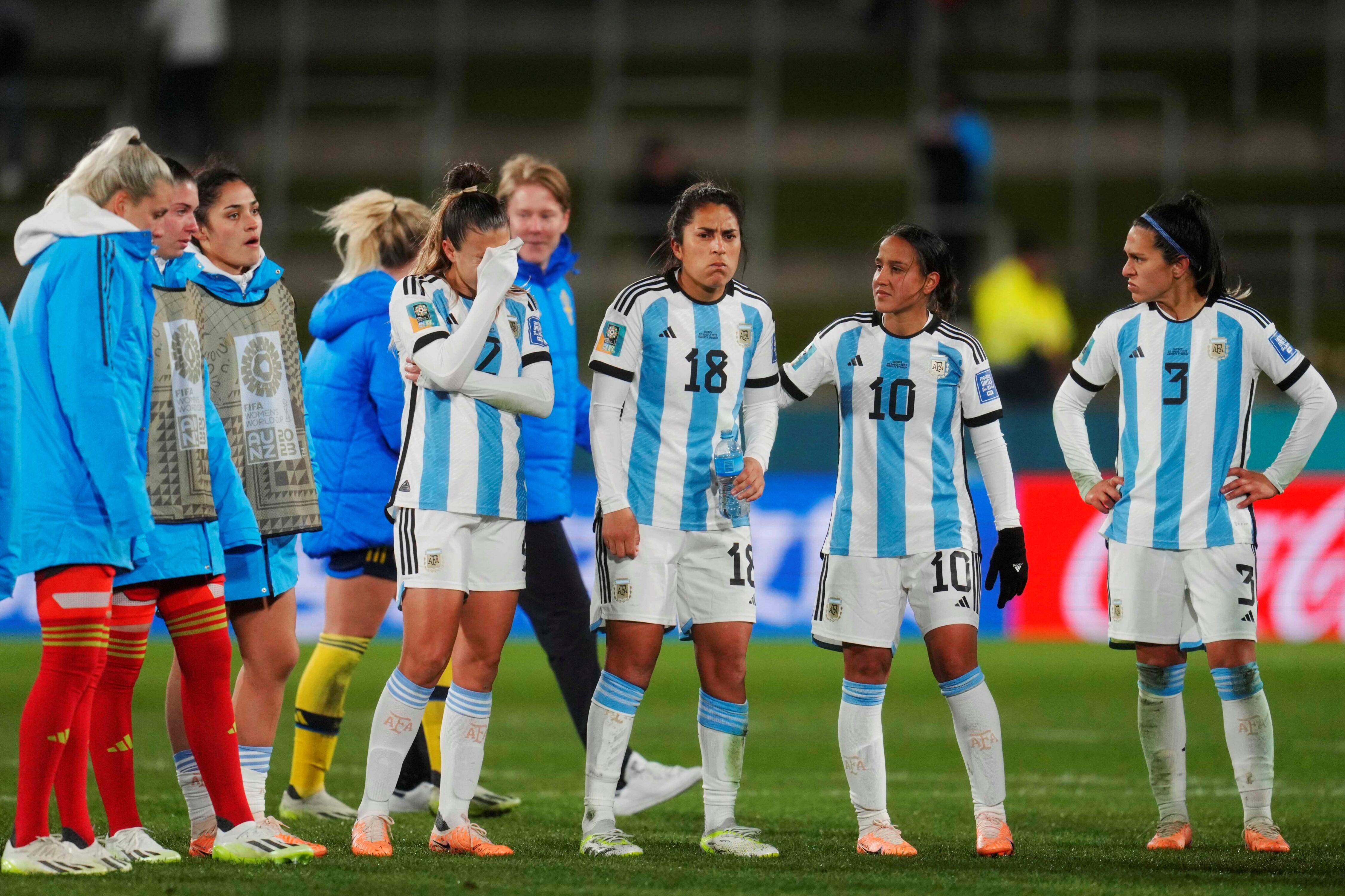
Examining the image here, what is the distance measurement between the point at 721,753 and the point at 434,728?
159 centimetres

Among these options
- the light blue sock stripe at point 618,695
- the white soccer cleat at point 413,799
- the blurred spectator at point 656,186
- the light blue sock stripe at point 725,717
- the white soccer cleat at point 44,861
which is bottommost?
the white soccer cleat at point 413,799

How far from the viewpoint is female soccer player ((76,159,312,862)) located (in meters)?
4.57

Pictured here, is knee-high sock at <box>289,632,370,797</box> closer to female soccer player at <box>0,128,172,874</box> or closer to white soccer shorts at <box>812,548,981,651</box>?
female soccer player at <box>0,128,172,874</box>

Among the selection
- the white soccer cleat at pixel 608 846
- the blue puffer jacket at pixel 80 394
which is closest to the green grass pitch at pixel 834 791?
the white soccer cleat at pixel 608 846

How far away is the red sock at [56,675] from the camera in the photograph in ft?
14.3

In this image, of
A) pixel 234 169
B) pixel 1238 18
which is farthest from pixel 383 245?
pixel 1238 18

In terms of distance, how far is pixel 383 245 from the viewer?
19.4ft

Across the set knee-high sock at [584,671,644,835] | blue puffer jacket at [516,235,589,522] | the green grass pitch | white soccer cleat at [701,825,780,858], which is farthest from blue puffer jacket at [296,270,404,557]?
white soccer cleat at [701,825,780,858]

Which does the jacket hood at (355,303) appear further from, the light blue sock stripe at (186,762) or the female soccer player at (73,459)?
the light blue sock stripe at (186,762)

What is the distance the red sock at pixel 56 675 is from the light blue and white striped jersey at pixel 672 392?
1588 millimetres

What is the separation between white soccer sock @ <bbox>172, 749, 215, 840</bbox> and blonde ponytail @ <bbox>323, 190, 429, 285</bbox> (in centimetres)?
186

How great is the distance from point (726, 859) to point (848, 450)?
4.38ft

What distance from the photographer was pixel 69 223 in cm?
440

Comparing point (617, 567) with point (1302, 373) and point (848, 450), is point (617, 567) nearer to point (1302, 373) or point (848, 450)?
point (848, 450)
